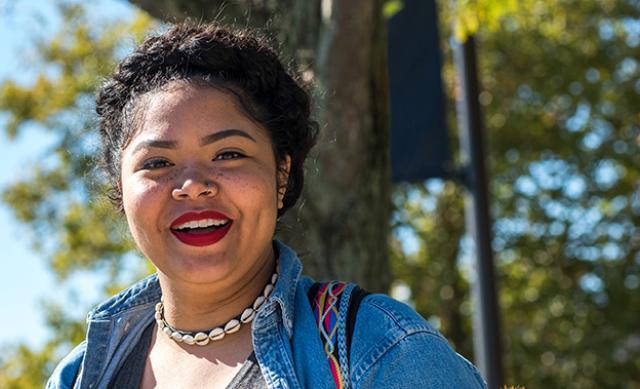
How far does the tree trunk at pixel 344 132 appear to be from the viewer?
431 cm

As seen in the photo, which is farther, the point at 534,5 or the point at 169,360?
the point at 534,5

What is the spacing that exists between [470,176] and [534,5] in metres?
9.12

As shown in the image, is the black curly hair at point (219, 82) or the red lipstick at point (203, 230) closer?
the red lipstick at point (203, 230)

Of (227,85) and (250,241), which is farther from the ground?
(227,85)

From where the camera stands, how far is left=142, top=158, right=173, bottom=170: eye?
8.03 ft

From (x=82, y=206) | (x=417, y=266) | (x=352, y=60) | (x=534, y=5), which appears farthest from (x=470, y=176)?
(x=82, y=206)

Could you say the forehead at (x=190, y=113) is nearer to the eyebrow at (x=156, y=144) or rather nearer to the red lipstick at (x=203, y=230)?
the eyebrow at (x=156, y=144)

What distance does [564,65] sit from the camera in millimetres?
15930

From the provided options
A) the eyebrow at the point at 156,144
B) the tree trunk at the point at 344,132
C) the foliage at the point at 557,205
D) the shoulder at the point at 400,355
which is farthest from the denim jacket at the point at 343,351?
the foliage at the point at 557,205

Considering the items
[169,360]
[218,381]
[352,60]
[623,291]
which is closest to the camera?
[218,381]

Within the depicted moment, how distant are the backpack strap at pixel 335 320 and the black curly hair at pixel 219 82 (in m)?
0.38

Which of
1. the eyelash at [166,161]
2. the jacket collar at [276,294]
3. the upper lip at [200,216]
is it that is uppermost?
the eyelash at [166,161]

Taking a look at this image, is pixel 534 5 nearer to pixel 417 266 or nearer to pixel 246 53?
pixel 417 266

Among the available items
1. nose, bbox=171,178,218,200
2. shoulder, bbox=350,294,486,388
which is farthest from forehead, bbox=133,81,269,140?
shoulder, bbox=350,294,486,388
